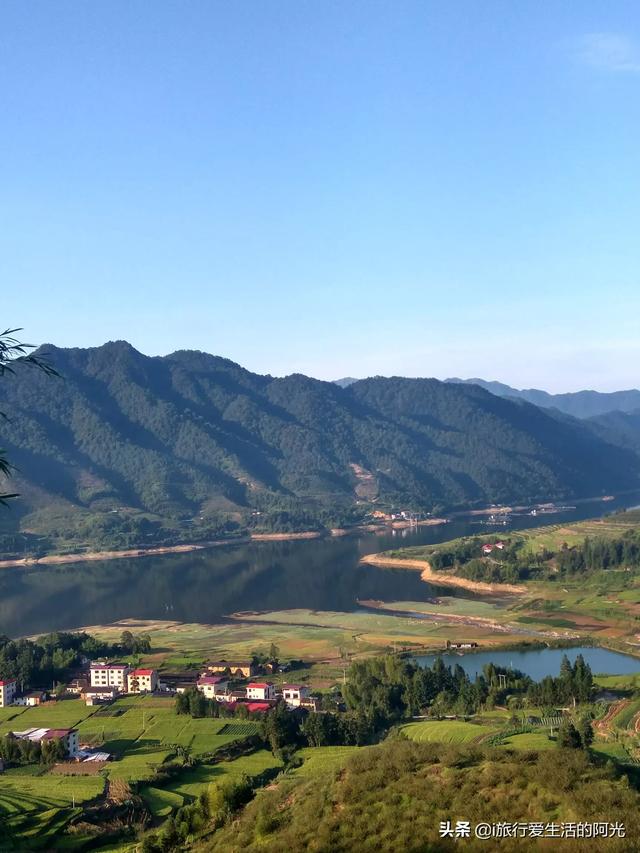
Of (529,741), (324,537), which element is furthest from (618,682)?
(324,537)

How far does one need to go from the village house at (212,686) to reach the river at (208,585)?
17254 millimetres

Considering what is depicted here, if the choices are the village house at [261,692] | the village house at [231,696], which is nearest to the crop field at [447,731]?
the village house at [261,692]

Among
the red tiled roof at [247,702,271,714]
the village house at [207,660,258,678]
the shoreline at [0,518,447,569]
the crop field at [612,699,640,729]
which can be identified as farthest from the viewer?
the shoreline at [0,518,447,569]

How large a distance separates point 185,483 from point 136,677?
8464 centimetres

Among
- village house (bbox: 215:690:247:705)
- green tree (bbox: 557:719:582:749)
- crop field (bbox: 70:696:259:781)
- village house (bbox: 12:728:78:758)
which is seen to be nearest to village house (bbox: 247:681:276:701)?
village house (bbox: 215:690:247:705)

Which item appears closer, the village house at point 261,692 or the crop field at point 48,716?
the crop field at point 48,716

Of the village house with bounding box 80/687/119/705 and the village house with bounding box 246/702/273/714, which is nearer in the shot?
the village house with bounding box 246/702/273/714

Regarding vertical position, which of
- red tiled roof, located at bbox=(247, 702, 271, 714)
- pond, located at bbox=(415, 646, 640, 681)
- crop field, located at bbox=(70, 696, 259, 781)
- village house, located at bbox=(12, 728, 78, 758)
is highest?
village house, located at bbox=(12, 728, 78, 758)

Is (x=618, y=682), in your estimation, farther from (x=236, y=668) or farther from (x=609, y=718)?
(x=236, y=668)

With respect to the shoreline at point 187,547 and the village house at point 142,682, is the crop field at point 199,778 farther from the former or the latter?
the shoreline at point 187,547

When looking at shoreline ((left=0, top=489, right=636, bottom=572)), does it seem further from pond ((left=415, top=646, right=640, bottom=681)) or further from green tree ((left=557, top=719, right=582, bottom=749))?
green tree ((left=557, top=719, right=582, bottom=749))

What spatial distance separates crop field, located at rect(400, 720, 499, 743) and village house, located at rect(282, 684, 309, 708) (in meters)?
4.66

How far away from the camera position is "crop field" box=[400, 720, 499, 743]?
72.0 ft

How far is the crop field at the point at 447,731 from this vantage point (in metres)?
21.9
